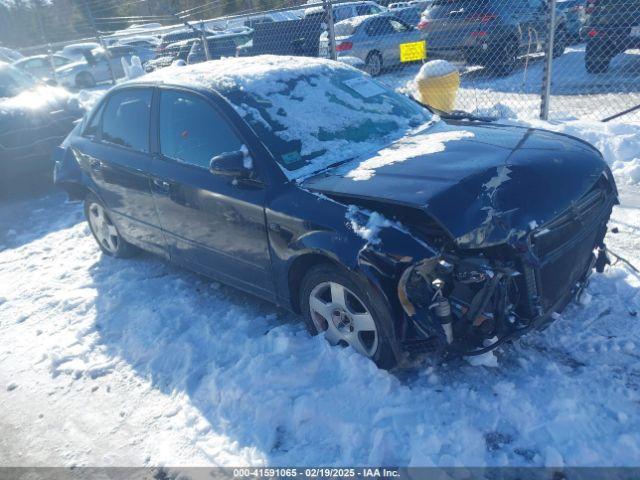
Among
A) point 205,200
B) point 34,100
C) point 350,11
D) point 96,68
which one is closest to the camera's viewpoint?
point 205,200

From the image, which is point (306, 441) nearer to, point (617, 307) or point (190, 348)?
point (190, 348)

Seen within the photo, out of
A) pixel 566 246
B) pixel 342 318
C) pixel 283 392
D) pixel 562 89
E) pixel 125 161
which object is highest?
pixel 125 161

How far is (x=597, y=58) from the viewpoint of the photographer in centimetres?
997

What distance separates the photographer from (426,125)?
13.2 ft

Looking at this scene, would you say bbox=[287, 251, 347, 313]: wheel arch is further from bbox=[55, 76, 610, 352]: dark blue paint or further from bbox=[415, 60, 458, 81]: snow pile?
bbox=[415, 60, 458, 81]: snow pile

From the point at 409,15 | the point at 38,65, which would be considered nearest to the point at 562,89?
the point at 409,15

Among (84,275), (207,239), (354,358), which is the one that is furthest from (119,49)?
(354,358)

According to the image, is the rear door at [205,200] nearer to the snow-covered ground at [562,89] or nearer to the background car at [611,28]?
the snow-covered ground at [562,89]

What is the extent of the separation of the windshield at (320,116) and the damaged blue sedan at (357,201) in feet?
0.04

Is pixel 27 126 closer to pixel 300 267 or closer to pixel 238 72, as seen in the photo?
pixel 238 72

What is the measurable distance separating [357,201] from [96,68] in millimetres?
20923

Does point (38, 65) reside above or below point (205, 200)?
below

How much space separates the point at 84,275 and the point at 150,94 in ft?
6.43

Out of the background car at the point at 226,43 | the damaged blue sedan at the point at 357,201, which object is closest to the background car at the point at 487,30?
the background car at the point at 226,43
